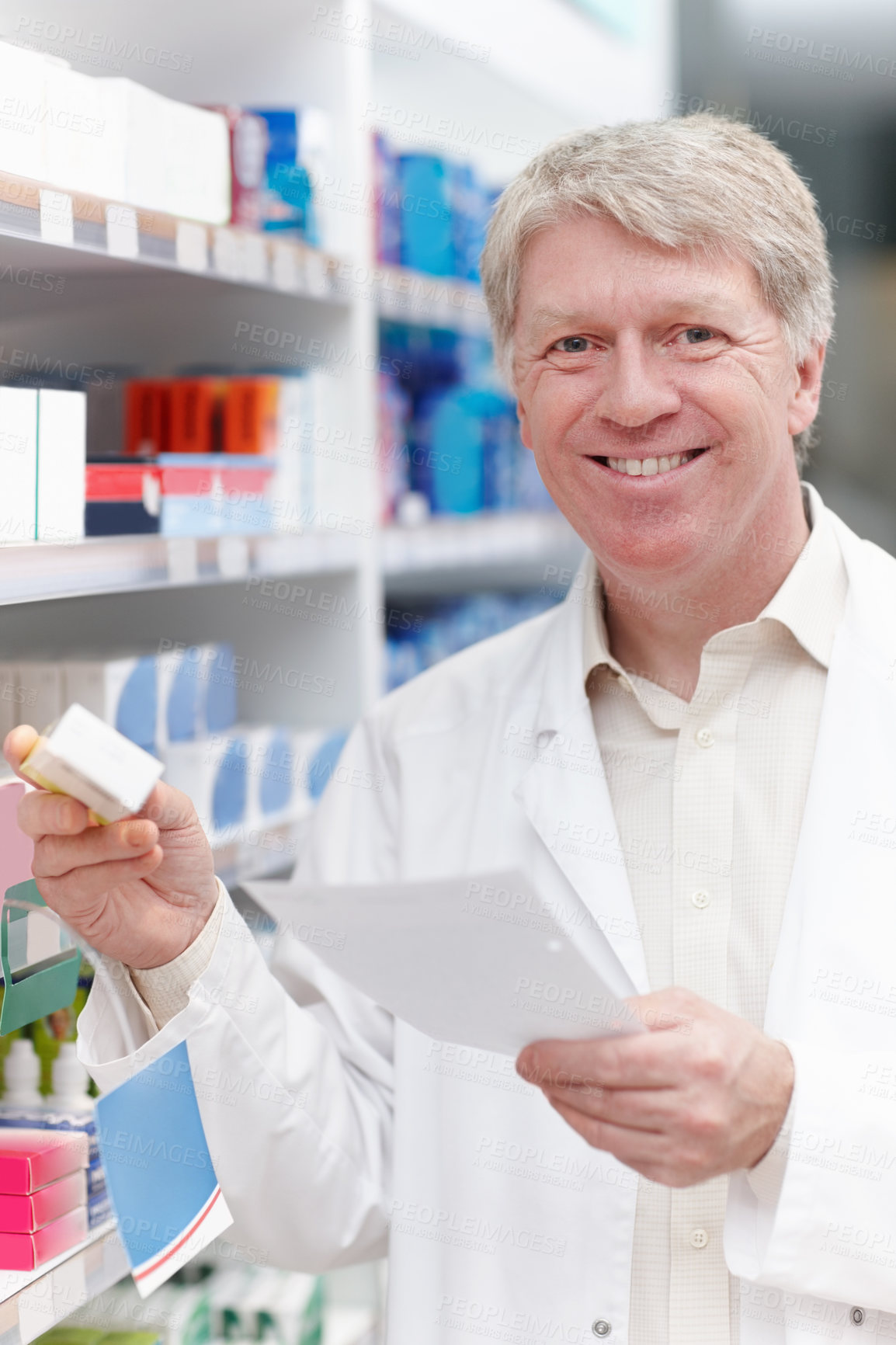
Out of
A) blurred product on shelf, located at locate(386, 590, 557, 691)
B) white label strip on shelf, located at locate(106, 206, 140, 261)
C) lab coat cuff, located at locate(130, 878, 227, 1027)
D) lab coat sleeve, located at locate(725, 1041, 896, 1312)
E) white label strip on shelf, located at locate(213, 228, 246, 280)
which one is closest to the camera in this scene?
lab coat sleeve, located at locate(725, 1041, 896, 1312)

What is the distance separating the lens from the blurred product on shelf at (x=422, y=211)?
96.9 inches

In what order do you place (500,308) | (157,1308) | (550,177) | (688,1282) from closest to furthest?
(688,1282) < (550,177) < (500,308) < (157,1308)

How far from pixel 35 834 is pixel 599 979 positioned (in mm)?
464

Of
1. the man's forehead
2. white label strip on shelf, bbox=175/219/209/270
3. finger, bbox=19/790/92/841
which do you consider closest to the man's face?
the man's forehead

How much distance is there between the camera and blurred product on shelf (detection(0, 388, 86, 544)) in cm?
141

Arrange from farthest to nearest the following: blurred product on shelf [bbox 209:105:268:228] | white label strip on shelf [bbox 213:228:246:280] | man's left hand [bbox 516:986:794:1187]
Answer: blurred product on shelf [bbox 209:105:268:228]
white label strip on shelf [bbox 213:228:246:280]
man's left hand [bbox 516:986:794:1187]

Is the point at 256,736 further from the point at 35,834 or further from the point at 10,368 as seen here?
the point at 35,834

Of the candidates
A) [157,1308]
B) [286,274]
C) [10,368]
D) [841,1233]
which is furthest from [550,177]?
[157,1308]

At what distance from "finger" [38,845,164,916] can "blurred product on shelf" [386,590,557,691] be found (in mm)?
1577

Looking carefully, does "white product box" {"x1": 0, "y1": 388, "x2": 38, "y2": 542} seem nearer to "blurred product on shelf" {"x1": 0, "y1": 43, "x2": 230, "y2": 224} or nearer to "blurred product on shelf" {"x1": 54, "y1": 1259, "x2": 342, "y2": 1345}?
"blurred product on shelf" {"x1": 0, "y1": 43, "x2": 230, "y2": 224}

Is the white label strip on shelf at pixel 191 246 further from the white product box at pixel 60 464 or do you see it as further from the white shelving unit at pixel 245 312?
the white product box at pixel 60 464

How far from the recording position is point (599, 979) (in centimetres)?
100

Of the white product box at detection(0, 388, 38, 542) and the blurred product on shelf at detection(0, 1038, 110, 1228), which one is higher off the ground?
the white product box at detection(0, 388, 38, 542)

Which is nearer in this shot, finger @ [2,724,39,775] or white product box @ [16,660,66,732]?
finger @ [2,724,39,775]
